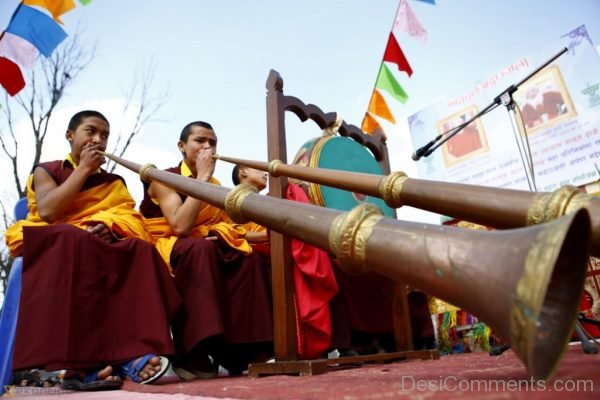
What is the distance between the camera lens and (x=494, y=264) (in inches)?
19.8

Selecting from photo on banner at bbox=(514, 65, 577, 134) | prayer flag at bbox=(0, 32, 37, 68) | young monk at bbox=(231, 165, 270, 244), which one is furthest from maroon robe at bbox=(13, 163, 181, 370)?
photo on banner at bbox=(514, 65, 577, 134)

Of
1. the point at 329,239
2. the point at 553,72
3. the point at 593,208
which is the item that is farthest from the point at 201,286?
the point at 553,72

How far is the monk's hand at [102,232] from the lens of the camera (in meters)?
1.71

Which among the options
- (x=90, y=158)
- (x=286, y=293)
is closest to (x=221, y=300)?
(x=286, y=293)

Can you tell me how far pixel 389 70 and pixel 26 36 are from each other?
11.1ft

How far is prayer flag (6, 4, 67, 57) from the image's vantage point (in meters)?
3.04

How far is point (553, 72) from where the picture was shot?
5.12 m

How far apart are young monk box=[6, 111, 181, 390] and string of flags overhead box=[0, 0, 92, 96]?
1650 millimetres

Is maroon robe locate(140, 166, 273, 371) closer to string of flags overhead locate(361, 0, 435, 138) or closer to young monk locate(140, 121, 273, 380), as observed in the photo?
young monk locate(140, 121, 273, 380)

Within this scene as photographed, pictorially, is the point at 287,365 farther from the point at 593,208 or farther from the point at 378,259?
the point at 593,208

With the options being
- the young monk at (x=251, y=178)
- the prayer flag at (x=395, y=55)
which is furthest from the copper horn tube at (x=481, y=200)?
the prayer flag at (x=395, y=55)

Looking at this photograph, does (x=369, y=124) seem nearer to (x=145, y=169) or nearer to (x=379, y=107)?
(x=379, y=107)

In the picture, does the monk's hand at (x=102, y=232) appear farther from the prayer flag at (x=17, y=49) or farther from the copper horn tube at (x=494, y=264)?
the prayer flag at (x=17, y=49)

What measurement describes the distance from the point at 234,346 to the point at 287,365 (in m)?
0.62
